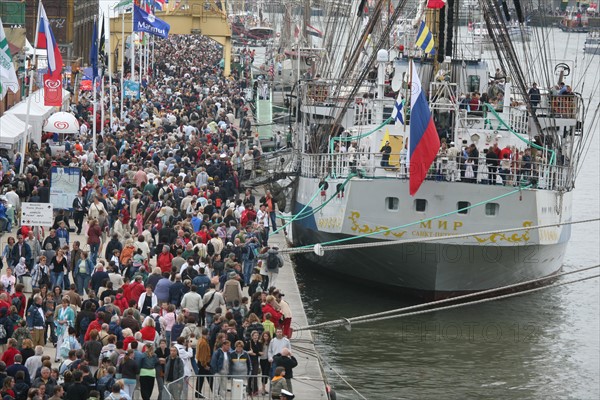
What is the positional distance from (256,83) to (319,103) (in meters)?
41.2

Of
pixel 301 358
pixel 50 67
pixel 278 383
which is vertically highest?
pixel 50 67

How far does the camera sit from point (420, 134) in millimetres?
35188

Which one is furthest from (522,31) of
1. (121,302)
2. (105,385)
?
(105,385)

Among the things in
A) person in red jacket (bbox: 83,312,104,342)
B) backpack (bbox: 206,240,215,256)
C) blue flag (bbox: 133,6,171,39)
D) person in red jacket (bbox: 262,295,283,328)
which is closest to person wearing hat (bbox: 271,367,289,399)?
person in red jacket (bbox: 83,312,104,342)

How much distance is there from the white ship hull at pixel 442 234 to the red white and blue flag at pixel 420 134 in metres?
1.66

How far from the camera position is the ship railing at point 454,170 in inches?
1467

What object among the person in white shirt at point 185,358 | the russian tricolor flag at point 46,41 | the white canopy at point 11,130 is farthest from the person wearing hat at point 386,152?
the person in white shirt at point 185,358

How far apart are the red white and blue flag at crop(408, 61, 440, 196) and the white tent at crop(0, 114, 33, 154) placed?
41.0 feet

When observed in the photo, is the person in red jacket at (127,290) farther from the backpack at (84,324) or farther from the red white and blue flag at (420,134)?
the red white and blue flag at (420,134)

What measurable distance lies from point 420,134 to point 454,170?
7.76 feet

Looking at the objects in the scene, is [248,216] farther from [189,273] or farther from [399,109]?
[189,273]

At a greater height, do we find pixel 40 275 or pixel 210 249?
pixel 210 249

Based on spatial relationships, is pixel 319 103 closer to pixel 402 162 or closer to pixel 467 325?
pixel 402 162

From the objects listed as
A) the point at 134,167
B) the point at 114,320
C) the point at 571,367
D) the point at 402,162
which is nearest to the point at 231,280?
the point at 114,320
